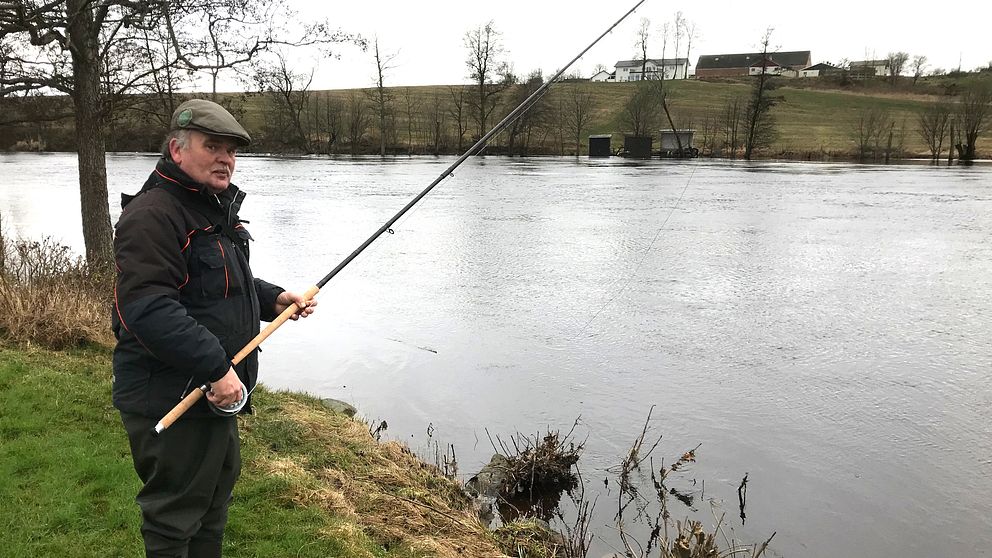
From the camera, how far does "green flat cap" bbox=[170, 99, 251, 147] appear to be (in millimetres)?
2293

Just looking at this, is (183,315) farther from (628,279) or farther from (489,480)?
(628,279)

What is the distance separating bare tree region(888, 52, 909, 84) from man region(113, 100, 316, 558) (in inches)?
2588

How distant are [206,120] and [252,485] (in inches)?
110

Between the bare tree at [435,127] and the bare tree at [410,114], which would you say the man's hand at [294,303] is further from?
the bare tree at [410,114]

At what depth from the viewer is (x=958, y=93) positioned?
171ft

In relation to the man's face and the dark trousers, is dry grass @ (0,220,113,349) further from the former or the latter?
the man's face

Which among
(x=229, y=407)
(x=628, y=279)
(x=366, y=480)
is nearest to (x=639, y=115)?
(x=628, y=279)

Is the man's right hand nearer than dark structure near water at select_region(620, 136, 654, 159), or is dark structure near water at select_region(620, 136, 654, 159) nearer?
the man's right hand

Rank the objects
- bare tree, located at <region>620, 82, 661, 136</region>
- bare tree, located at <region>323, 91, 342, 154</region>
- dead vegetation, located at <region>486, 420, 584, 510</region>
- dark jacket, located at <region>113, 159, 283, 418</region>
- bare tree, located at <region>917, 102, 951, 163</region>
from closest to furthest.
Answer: dark jacket, located at <region>113, 159, 283, 418</region> → dead vegetation, located at <region>486, 420, 584, 510</region> → bare tree, located at <region>917, 102, 951, 163</region> → bare tree, located at <region>620, 82, 661, 136</region> → bare tree, located at <region>323, 91, 342, 154</region>

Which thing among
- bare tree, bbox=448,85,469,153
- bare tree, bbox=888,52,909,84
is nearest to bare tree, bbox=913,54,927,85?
bare tree, bbox=888,52,909,84

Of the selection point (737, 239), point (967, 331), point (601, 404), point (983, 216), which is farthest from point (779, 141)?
point (601, 404)

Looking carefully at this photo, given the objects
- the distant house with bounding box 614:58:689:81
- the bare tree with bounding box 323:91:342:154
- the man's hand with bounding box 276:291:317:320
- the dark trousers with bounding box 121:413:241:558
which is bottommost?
the dark trousers with bounding box 121:413:241:558

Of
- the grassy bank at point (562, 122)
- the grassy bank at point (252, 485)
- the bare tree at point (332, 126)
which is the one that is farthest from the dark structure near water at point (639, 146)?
the grassy bank at point (252, 485)

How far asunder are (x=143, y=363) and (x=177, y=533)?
0.62 m
